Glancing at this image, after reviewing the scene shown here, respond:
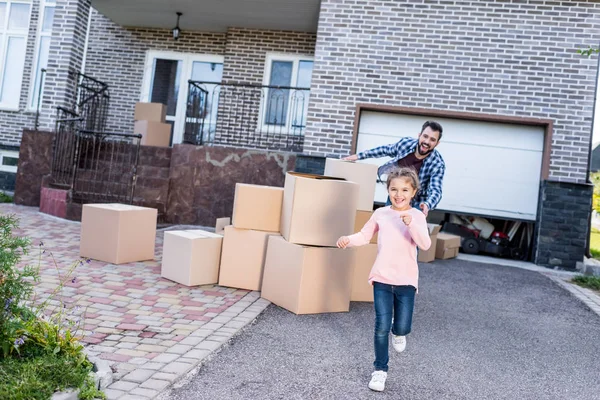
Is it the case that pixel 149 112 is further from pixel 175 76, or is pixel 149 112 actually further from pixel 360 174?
pixel 360 174

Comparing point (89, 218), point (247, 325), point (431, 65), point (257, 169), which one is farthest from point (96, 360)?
point (431, 65)

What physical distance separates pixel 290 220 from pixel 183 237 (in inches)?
45.2

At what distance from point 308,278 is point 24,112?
10259mm

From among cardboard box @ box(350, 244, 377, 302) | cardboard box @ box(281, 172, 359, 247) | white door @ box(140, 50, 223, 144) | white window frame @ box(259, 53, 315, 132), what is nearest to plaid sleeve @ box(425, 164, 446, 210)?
cardboard box @ box(281, 172, 359, 247)

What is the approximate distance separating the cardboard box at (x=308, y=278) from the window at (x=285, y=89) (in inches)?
259

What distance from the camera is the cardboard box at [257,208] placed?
4.89 metres

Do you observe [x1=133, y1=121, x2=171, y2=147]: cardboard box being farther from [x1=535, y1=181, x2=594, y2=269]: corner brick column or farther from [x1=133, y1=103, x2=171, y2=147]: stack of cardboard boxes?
[x1=535, y1=181, x2=594, y2=269]: corner brick column

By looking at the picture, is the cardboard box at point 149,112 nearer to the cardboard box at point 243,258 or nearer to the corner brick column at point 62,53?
the corner brick column at point 62,53

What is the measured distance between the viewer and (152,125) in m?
9.95

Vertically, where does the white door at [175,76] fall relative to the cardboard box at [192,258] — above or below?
above

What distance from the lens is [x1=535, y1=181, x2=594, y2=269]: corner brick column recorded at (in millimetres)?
8031

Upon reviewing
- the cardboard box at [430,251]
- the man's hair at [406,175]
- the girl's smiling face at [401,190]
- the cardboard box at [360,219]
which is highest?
the man's hair at [406,175]

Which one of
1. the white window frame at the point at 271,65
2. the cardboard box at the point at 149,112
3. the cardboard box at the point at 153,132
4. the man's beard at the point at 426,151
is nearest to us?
the man's beard at the point at 426,151

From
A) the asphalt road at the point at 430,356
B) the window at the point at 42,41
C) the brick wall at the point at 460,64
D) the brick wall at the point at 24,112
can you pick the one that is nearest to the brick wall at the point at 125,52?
the window at the point at 42,41
